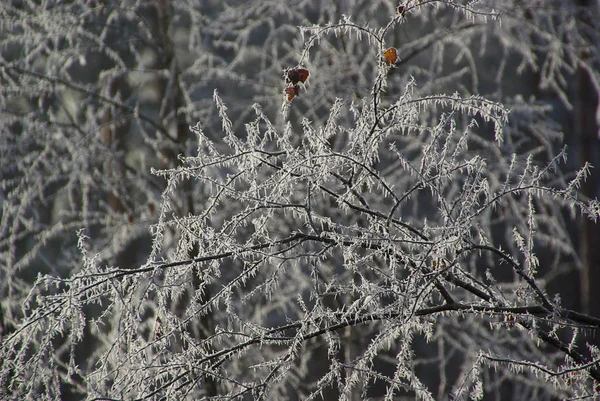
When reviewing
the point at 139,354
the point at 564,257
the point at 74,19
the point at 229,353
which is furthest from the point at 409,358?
the point at 564,257

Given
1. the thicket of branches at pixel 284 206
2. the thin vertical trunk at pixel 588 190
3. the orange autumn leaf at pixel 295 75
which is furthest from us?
the thin vertical trunk at pixel 588 190

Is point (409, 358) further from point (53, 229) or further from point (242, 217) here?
point (53, 229)

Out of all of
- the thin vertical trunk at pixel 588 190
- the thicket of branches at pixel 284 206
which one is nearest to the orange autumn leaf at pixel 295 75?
the thicket of branches at pixel 284 206

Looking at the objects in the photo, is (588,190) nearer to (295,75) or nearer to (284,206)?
(295,75)

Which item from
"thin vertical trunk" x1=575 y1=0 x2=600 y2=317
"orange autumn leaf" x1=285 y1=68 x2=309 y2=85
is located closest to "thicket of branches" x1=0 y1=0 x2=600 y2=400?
"orange autumn leaf" x1=285 y1=68 x2=309 y2=85

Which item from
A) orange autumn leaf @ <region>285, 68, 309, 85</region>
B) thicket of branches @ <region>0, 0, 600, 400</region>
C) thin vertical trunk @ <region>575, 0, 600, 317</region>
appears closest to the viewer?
thicket of branches @ <region>0, 0, 600, 400</region>

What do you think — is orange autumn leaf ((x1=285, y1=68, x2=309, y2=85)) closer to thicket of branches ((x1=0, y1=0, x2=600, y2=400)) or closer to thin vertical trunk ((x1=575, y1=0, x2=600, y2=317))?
thicket of branches ((x1=0, y1=0, x2=600, y2=400))

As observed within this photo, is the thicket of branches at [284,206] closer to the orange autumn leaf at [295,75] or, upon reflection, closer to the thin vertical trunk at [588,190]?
the orange autumn leaf at [295,75]

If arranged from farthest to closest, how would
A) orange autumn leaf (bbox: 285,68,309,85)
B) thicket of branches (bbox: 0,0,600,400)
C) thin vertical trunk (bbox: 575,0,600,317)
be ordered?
thin vertical trunk (bbox: 575,0,600,317) → orange autumn leaf (bbox: 285,68,309,85) → thicket of branches (bbox: 0,0,600,400)

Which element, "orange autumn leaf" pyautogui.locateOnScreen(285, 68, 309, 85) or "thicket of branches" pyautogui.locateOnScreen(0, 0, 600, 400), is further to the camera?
"orange autumn leaf" pyautogui.locateOnScreen(285, 68, 309, 85)
